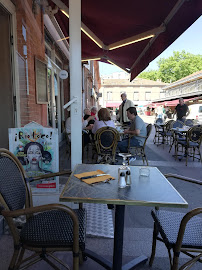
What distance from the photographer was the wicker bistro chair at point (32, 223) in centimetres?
137

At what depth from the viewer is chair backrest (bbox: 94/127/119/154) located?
3.83 m

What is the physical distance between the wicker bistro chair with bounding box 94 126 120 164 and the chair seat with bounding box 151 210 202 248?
216 cm

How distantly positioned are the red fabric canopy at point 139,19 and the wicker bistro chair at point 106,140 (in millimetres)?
1884

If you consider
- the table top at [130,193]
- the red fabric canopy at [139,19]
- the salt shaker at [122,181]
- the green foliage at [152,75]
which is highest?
the green foliage at [152,75]

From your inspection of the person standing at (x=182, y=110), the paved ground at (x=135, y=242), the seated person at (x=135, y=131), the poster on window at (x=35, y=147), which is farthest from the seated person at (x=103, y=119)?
the person standing at (x=182, y=110)

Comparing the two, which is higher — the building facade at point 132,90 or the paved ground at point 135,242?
the building facade at point 132,90

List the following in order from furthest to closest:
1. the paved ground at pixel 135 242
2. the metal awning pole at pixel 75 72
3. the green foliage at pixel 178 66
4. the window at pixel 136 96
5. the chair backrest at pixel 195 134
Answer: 1. the window at pixel 136 96
2. the green foliage at pixel 178 66
3. the chair backrest at pixel 195 134
4. the metal awning pole at pixel 75 72
5. the paved ground at pixel 135 242

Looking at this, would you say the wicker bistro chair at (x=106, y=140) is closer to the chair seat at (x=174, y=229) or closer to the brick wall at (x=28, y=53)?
the brick wall at (x=28, y=53)

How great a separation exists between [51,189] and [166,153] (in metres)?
4.59

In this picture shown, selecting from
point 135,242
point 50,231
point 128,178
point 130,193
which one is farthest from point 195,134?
point 50,231

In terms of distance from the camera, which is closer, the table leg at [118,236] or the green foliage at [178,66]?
the table leg at [118,236]

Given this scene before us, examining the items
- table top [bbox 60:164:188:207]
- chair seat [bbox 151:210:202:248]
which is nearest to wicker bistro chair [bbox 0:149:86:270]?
table top [bbox 60:164:188:207]

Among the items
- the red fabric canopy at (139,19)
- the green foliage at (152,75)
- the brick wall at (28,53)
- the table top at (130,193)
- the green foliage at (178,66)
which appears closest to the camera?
the table top at (130,193)

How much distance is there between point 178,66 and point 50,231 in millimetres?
43768
